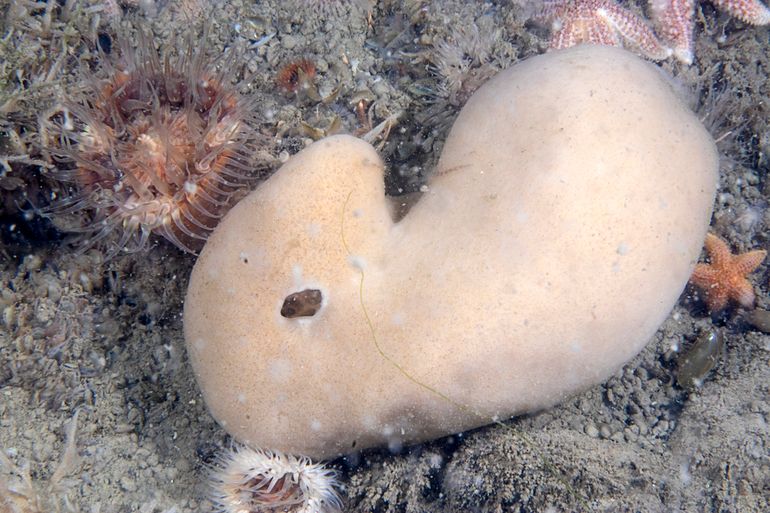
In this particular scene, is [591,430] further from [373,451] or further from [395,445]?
[373,451]

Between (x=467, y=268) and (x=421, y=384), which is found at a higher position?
(x=467, y=268)

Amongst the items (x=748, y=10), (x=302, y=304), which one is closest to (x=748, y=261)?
(x=748, y=10)

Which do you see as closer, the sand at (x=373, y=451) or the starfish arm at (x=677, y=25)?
the sand at (x=373, y=451)

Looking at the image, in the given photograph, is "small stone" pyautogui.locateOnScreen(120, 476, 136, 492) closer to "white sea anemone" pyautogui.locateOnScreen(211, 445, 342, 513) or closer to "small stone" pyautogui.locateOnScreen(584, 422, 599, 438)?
"white sea anemone" pyautogui.locateOnScreen(211, 445, 342, 513)

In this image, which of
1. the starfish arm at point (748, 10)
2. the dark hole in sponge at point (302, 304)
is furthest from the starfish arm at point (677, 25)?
the dark hole in sponge at point (302, 304)

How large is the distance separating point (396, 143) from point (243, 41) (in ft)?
4.96

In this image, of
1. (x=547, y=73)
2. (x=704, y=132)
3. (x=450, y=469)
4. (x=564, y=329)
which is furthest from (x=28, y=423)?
(x=704, y=132)

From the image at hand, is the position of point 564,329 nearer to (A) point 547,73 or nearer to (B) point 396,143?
(A) point 547,73

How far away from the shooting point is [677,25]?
410 cm

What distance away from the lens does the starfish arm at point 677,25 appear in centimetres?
410

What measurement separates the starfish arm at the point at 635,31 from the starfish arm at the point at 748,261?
1623 millimetres

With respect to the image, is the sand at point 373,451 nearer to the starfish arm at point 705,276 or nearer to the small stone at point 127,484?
the small stone at point 127,484

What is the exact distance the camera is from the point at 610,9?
4039mm

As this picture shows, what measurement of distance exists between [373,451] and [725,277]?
8.87ft
